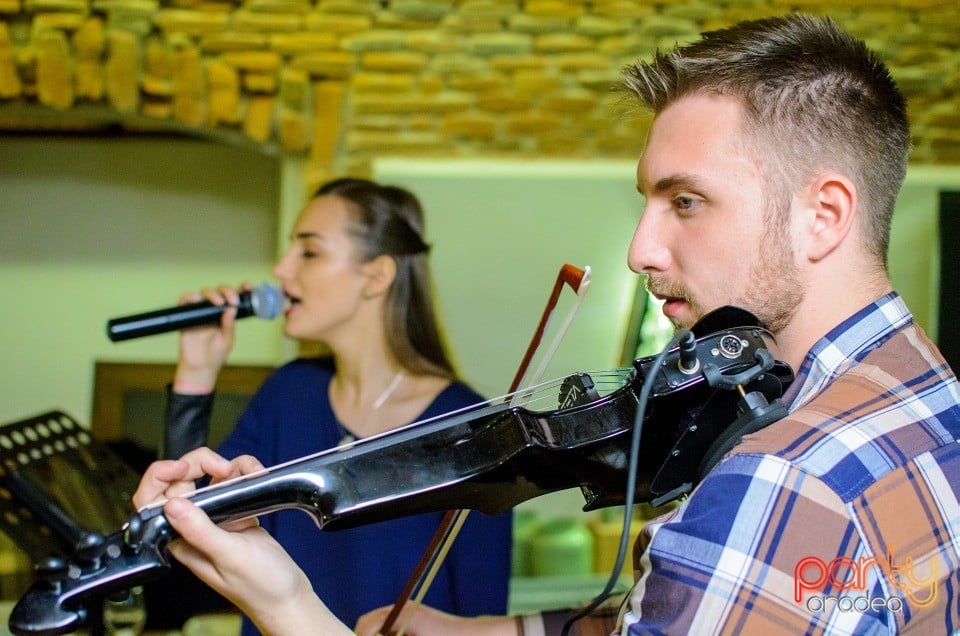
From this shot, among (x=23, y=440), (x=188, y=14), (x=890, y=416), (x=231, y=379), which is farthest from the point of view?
(x=231, y=379)

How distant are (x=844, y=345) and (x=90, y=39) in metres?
2.21

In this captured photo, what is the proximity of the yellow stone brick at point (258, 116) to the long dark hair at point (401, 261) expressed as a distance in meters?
0.58

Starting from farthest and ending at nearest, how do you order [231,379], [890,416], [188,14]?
1. [231,379]
2. [188,14]
3. [890,416]

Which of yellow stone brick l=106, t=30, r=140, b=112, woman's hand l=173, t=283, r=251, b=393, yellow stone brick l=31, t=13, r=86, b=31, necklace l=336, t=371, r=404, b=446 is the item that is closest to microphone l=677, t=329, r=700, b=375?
necklace l=336, t=371, r=404, b=446

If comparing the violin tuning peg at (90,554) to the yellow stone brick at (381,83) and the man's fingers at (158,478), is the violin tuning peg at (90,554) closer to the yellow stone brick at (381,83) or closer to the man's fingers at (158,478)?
the man's fingers at (158,478)

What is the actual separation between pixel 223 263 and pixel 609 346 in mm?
1371

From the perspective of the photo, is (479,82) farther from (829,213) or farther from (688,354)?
(688,354)

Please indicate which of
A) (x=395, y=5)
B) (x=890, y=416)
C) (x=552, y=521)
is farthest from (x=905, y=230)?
(x=890, y=416)

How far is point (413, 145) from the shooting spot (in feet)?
8.52

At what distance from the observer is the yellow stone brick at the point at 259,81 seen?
2.53m

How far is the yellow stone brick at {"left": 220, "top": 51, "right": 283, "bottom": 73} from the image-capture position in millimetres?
2522

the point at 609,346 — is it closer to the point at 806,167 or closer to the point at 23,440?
the point at 23,440

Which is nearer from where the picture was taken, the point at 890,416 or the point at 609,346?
the point at 890,416

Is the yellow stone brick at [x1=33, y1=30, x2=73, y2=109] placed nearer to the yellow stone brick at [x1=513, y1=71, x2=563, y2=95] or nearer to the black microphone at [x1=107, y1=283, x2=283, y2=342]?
the black microphone at [x1=107, y1=283, x2=283, y2=342]
